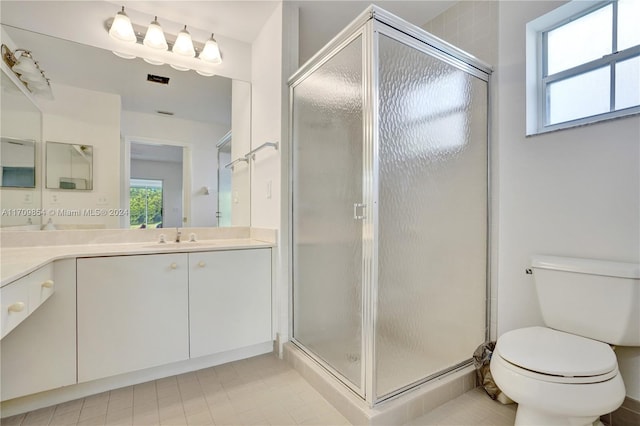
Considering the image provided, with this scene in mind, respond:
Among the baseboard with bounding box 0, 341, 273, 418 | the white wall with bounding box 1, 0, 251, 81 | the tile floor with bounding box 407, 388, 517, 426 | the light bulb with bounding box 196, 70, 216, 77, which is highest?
the white wall with bounding box 1, 0, 251, 81

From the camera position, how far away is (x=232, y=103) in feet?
7.65

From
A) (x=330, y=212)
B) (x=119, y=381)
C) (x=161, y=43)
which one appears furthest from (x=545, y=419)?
(x=161, y=43)

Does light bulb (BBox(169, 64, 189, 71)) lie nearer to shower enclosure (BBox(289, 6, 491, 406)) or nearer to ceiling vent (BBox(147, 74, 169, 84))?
ceiling vent (BBox(147, 74, 169, 84))

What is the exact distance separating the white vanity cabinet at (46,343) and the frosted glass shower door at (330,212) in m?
1.20

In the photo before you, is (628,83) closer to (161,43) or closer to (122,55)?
(161,43)

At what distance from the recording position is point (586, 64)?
151 centimetres

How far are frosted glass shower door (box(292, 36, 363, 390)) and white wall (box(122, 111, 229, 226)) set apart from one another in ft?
2.45

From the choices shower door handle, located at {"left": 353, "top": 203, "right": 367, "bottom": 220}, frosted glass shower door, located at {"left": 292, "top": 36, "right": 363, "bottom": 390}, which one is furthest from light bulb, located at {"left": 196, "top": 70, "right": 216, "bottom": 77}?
shower door handle, located at {"left": 353, "top": 203, "right": 367, "bottom": 220}

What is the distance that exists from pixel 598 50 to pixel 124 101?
2791 millimetres

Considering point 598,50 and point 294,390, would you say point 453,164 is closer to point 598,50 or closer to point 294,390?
point 598,50

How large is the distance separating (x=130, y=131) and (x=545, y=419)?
2.70 metres

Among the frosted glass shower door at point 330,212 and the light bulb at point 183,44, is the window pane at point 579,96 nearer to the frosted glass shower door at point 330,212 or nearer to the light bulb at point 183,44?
the frosted glass shower door at point 330,212

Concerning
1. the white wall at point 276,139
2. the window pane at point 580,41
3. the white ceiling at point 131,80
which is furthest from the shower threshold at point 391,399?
the white ceiling at point 131,80

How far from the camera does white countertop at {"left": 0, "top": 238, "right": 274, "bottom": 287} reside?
43.5 inches
